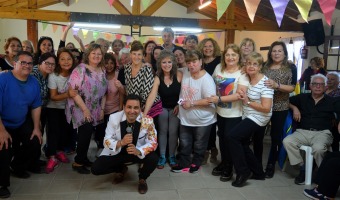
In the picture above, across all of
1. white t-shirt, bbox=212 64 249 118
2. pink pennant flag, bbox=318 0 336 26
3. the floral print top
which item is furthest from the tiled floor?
pink pennant flag, bbox=318 0 336 26

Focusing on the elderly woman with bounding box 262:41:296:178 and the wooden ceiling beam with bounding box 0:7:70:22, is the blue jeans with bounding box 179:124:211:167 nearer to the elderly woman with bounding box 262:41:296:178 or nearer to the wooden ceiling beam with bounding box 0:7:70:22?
the elderly woman with bounding box 262:41:296:178

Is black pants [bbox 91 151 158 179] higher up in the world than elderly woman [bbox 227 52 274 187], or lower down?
lower down

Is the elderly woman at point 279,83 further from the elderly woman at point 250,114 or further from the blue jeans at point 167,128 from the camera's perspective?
the blue jeans at point 167,128

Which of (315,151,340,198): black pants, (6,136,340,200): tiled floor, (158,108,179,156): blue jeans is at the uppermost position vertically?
(158,108,179,156): blue jeans

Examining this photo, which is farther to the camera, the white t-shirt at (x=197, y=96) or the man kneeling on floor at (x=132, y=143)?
the white t-shirt at (x=197, y=96)

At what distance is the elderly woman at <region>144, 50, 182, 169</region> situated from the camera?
2938 mm

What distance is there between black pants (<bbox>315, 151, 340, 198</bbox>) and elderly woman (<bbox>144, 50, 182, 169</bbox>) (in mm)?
1453

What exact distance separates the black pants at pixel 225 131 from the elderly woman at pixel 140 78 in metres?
0.67

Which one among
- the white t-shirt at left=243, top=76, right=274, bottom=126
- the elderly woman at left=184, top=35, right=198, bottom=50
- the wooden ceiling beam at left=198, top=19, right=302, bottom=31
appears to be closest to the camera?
the white t-shirt at left=243, top=76, right=274, bottom=126

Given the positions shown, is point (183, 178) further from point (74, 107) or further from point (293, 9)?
point (293, 9)

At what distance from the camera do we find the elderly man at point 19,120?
245 cm

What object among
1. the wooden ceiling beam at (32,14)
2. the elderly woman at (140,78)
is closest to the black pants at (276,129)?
the elderly woman at (140,78)

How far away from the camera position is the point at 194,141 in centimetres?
309

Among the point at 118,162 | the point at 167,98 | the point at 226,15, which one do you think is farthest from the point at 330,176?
the point at 226,15
